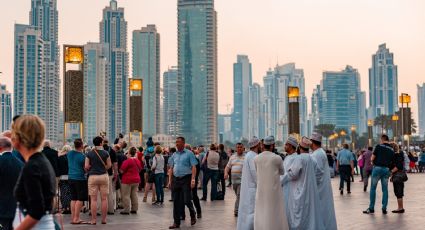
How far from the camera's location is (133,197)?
57.4 ft

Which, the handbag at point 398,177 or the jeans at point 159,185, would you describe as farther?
the jeans at point 159,185

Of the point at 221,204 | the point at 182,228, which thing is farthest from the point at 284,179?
the point at 221,204

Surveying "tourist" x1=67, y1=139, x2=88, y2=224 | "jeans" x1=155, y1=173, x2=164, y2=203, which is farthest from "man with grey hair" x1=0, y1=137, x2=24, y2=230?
"jeans" x1=155, y1=173, x2=164, y2=203

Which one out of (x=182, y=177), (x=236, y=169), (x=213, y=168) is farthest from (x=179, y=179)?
(x=213, y=168)

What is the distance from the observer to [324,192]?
11180 millimetres

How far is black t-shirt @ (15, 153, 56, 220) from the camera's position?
5055 mm

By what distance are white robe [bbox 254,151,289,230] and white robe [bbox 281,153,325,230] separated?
32 cm

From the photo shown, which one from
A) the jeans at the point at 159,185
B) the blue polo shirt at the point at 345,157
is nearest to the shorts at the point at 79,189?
the jeans at the point at 159,185

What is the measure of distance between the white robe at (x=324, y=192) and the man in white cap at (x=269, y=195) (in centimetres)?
108

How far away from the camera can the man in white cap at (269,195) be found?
10055 mm

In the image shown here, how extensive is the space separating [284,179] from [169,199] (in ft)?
41.1

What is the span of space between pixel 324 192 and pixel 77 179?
625cm

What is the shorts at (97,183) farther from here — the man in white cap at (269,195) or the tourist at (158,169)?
the tourist at (158,169)

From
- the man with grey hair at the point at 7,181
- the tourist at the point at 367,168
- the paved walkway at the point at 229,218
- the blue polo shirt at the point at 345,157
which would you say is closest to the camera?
the man with grey hair at the point at 7,181
